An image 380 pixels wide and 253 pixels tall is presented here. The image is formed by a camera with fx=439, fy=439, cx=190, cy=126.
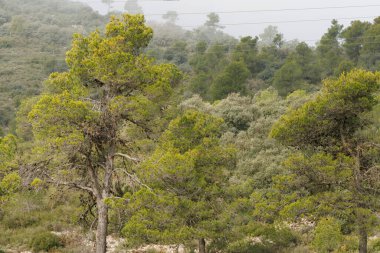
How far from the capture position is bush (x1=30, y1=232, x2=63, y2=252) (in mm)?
19656

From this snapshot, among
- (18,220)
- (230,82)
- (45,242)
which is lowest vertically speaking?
(18,220)

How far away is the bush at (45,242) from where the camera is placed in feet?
64.5

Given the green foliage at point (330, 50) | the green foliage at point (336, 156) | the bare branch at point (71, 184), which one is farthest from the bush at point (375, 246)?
the green foliage at point (330, 50)

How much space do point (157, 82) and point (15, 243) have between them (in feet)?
42.1

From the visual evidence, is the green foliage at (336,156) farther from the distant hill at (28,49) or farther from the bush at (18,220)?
the distant hill at (28,49)

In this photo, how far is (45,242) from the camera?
19.8 meters

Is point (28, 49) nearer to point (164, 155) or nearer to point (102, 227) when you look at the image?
point (102, 227)

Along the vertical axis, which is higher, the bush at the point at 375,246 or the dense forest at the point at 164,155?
the dense forest at the point at 164,155

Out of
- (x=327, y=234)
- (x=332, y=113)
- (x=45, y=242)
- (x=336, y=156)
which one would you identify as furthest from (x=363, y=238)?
(x=45, y=242)

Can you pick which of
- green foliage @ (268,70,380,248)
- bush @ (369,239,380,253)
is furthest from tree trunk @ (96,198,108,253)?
bush @ (369,239,380,253)

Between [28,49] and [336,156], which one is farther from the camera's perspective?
[28,49]

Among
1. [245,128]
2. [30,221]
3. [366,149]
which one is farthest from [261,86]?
[366,149]

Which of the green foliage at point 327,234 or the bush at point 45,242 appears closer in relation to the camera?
the green foliage at point 327,234

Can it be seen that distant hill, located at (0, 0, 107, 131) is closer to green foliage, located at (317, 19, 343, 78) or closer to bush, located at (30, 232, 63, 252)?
bush, located at (30, 232, 63, 252)
